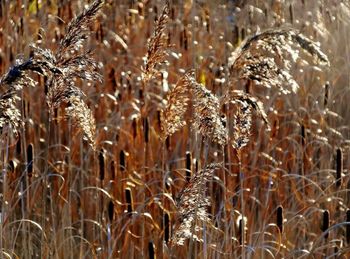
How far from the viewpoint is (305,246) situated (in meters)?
3.32

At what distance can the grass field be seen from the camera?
2340 millimetres

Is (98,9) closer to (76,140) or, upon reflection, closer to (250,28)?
(76,140)

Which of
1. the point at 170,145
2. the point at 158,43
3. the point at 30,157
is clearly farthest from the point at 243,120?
the point at 170,145

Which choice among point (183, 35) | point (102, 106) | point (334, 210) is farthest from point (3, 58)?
point (334, 210)

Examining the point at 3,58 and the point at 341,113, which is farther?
the point at 341,113

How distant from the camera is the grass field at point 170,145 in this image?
2340 millimetres

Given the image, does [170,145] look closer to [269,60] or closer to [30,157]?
[30,157]

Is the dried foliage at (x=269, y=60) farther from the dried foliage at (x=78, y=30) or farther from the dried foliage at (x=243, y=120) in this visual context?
the dried foliage at (x=78, y=30)

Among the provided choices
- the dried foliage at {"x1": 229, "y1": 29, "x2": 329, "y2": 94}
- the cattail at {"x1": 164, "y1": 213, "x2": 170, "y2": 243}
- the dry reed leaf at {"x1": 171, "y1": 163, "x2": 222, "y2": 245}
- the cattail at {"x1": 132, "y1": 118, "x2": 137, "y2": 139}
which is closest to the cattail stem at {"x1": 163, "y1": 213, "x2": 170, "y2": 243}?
the cattail at {"x1": 164, "y1": 213, "x2": 170, "y2": 243}

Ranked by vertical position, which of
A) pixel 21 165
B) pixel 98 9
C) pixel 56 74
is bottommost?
pixel 21 165

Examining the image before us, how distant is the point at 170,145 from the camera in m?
3.77

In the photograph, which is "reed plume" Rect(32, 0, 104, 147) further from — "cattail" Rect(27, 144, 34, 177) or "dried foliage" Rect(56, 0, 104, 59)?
"cattail" Rect(27, 144, 34, 177)

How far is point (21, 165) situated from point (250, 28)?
1.55m

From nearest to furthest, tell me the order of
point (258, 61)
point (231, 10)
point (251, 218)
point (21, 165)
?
point (258, 61)
point (251, 218)
point (21, 165)
point (231, 10)
